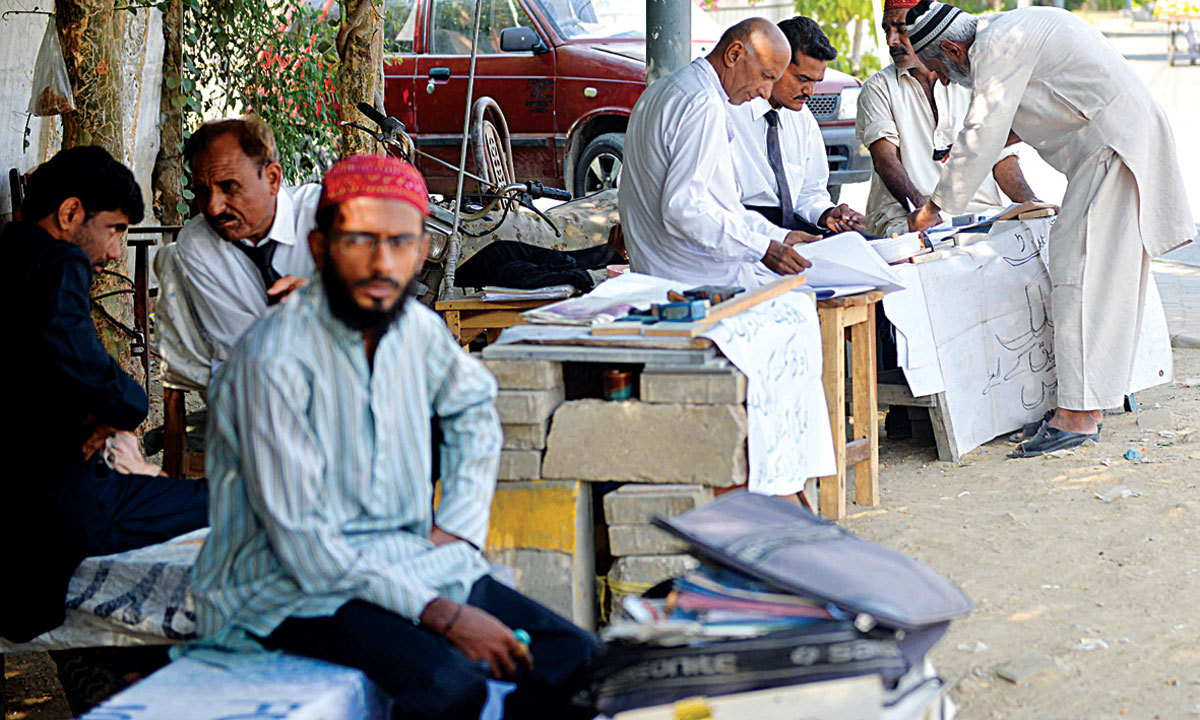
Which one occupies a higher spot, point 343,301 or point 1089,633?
point 343,301

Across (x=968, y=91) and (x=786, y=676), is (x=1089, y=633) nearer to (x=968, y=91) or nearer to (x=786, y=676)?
(x=786, y=676)

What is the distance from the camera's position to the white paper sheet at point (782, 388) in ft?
11.6

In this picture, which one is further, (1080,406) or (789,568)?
(1080,406)

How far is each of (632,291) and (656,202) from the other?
0.78 meters

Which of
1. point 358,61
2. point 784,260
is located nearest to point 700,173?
point 784,260

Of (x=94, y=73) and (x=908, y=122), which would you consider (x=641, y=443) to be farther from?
(x=908, y=122)

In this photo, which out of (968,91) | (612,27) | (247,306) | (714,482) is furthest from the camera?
(612,27)

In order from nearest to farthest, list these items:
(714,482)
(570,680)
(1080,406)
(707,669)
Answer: (707,669), (570,680), (714,482), (1080,406)

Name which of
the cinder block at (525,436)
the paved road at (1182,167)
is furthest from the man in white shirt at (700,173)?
the paved road at (1182,167)

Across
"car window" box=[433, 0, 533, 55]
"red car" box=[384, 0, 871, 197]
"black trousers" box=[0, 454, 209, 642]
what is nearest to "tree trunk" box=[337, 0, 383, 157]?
"red car" box=[384, 0, 871, 197]

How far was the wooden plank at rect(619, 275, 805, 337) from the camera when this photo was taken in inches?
138

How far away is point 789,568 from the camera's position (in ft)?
7.91

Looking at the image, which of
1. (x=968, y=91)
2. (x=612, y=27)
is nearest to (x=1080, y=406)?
(x=968, y=91)

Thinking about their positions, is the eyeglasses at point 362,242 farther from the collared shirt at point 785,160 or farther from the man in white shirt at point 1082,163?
the man in white shirt at point 1082,163
